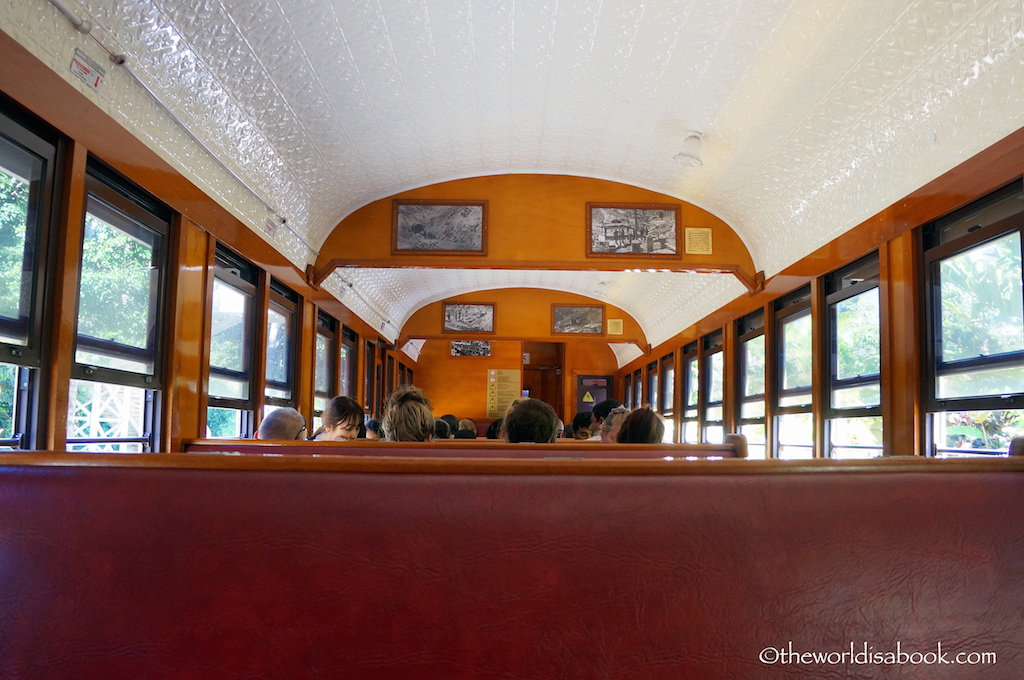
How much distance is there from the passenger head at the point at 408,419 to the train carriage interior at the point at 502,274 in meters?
0.03

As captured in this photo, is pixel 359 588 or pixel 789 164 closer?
pixel 359 588

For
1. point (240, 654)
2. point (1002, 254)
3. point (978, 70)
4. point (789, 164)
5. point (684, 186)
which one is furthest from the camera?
point (684, 186)

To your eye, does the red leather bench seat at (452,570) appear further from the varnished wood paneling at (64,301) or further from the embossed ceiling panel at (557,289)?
the embossed ceiling panel at (557,289)

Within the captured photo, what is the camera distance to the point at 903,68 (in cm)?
397

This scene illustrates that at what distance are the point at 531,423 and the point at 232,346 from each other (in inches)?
112

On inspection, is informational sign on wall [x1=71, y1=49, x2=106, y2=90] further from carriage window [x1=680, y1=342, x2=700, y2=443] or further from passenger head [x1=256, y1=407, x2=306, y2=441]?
carriage window [x1=680, y1=342, x2=700, y2=443]

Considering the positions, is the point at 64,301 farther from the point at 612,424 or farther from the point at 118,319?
the point at 612,424

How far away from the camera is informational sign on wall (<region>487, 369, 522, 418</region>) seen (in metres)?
15.8

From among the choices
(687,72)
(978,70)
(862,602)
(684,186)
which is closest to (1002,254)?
(978,70)

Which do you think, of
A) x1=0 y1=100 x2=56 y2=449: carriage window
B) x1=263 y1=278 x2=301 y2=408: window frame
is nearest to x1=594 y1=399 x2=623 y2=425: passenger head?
x1=263 y1=278 x2=301 y2=408: window frame

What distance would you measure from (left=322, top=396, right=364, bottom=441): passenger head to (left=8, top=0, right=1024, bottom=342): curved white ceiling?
155 cm

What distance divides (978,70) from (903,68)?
0.44 m

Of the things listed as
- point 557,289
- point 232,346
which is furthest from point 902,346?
point 557,289

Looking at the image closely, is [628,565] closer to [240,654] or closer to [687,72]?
[240,654]
